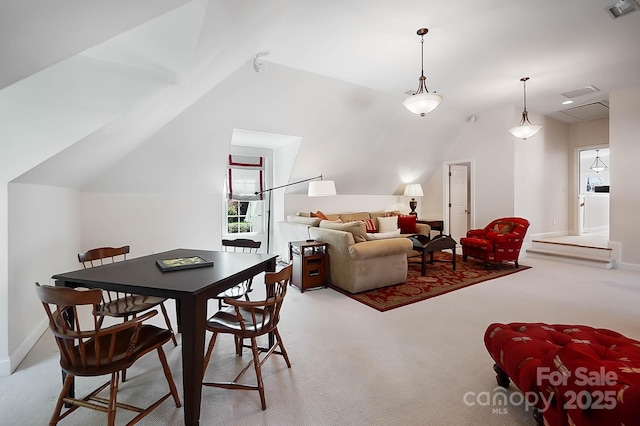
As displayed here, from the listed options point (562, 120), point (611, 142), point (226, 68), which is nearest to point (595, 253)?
point (611, 142)

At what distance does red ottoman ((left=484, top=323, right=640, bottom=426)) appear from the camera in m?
1.01

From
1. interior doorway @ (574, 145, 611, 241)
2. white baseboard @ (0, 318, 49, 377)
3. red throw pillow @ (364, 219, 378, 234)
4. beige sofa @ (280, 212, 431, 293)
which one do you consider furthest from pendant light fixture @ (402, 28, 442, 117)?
interior doorway @ (574, 145, 611, 241)

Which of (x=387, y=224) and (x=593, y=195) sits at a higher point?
(x=593, y=195)

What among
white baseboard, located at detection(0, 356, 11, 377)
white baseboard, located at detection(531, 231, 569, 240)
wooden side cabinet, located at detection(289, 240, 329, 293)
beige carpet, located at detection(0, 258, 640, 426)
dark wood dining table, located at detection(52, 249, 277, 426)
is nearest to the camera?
dark wood dining table, located at detection(52, 249, 277, 426)

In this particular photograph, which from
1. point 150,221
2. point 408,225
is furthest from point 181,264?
point 408,225

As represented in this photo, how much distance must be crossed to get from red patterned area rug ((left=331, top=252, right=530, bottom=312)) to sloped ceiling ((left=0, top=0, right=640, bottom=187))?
2.84 metres

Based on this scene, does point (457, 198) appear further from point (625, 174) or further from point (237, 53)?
point (237, 53)

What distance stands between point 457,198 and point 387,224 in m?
2.19

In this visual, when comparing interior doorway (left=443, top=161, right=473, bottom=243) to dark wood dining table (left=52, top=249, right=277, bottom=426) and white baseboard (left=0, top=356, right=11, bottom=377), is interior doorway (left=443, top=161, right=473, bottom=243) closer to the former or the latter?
dark wood dining table (left=52, top=249, right=277, bottom=426)

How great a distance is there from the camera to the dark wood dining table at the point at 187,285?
1457 mm

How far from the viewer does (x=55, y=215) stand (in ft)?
9.55

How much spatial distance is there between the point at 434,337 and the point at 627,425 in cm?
162

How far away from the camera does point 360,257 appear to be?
140 inches

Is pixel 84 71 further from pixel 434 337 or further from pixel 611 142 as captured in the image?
pixel 611 142
